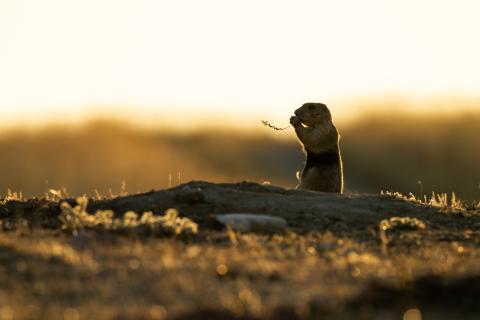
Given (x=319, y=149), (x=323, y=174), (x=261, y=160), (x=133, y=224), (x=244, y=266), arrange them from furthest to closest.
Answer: (x=261, y=160)
(x=319, y=149)
(x=323, y=174)
(x=133, y=224)
(x=244, y=266)

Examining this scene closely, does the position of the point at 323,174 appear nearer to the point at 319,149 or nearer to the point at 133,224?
the point at 319,149

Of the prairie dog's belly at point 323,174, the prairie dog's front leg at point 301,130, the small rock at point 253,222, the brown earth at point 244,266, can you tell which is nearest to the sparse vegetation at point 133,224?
the brown earth at point 244,266

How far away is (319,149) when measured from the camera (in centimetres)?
1319

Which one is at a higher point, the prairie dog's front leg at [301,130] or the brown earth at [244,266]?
the prairie dog's front leg at [301,130]

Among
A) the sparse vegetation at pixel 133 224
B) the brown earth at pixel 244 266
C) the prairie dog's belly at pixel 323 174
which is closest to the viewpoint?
the brown earth at pixel 244 266

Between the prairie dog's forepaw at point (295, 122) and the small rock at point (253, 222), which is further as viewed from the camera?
the prairie dog's forepaw at point (295, 122)

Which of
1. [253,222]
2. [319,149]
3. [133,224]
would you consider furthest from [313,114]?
[133,224]

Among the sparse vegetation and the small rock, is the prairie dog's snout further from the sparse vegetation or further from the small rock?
the sparse vegetation

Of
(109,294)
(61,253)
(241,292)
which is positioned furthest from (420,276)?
(61,253)

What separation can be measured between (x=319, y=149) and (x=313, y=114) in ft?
1.46

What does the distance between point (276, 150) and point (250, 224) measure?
38373 mm

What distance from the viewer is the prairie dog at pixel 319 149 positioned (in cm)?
1303

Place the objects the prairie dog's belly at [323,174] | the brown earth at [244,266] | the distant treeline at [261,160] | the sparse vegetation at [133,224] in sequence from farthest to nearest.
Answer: the distant treeline at [261,160]
the prairie dog's belly at [323,174]
the sparse vegetation at [133,224]
the brown earth at [244,266]

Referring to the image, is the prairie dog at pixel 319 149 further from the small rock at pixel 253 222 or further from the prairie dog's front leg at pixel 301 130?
the small rock at pixel 253 222
